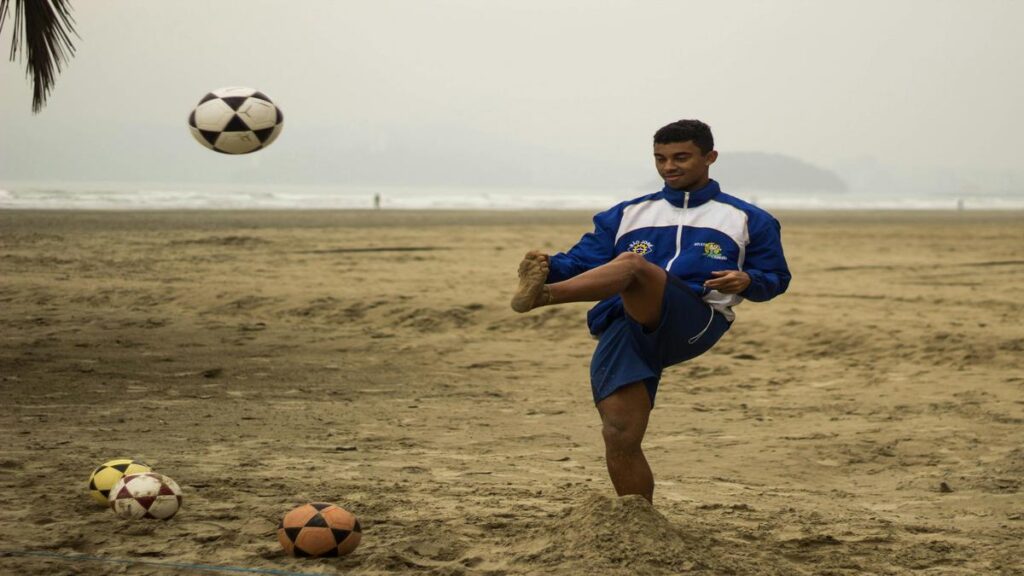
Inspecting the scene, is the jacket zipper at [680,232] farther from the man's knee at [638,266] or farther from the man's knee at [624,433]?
the man's knee at [624,433]

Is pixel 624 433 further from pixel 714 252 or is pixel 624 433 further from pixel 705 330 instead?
pixel 714 252

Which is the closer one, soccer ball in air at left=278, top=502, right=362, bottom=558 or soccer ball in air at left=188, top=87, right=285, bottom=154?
soccer ball in air at left=278, top=502, right=362, bottom=558

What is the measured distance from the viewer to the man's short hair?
16.3ft

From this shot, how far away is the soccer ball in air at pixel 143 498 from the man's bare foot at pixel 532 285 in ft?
6.20

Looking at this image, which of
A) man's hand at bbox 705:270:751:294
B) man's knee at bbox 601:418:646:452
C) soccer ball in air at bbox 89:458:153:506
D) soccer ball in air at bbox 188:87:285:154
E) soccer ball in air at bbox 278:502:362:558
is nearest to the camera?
soccer ball in air at bbox 278:502:362:558

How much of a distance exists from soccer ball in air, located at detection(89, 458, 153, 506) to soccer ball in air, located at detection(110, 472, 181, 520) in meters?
0.15

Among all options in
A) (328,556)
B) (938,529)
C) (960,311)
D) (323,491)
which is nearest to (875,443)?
(938,529)

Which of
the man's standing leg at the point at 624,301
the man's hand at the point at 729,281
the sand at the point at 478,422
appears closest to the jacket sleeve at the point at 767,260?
the man's hand at the point at 729,281

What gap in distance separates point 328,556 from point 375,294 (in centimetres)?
966

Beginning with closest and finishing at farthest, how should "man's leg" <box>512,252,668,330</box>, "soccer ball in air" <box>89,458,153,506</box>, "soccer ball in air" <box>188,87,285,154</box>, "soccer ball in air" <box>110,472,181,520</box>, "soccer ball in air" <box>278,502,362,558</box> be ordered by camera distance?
"man's leg" <box>512,252,668,330</box>, "soccer ball in air" <box>278,502,362,558</box>, "soccer ball in air" <box>110,472,181,520</box>, "soccer ball in air" <box>89,458,153,506</box>, "soccer ball in air" <box>188,87,285,154</box>

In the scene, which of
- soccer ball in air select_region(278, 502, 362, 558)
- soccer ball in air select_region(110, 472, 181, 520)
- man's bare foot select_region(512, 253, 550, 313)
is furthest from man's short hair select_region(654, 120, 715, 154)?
soccer ball in air select_region(110, 472, 181, 520)

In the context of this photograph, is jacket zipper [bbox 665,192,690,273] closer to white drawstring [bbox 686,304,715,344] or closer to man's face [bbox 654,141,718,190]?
man's face [bbox 654,141,718,190]

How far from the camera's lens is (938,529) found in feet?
18.5

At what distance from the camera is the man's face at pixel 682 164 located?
4.96 metres
